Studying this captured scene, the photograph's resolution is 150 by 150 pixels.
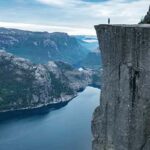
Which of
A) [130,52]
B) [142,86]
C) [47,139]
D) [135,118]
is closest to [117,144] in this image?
[135,118]

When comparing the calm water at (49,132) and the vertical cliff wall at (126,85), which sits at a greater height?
the vertical cliff wall at (126,85)

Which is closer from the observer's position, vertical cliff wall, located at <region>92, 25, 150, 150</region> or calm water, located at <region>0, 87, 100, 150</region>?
vertical cliff wall, located at <region>92, 25, 150, 150</region>

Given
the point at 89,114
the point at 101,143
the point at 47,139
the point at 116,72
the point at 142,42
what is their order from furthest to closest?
1. the point at 89,114
2. the point at 47,139
3. the point at 101,143
4. the point at 116,72
5. the point at 142,42

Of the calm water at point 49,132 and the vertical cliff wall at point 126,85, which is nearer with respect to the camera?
the vertical cliff wall at point 126,85

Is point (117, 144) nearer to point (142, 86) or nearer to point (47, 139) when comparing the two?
point (142, 86)

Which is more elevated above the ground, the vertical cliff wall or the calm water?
the vertical cliff wall
